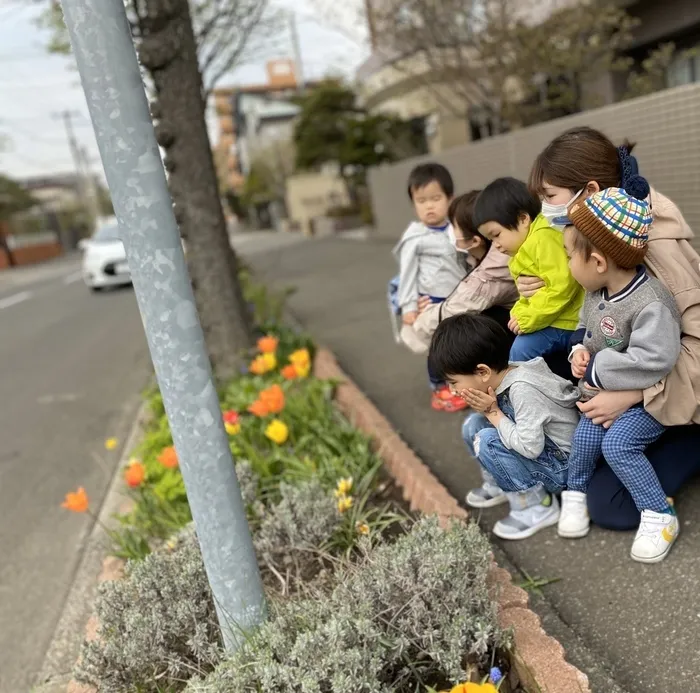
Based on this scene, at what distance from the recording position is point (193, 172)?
479 centimetres

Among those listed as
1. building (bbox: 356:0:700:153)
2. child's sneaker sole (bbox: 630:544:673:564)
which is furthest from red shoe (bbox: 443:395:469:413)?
building (bbox: 356:0:700:153)

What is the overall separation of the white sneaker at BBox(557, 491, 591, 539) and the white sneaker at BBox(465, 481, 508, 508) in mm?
379

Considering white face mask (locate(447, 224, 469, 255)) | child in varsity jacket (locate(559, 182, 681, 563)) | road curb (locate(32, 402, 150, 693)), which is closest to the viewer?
child in varsity jacket (locate(559, 182, 681, 563))

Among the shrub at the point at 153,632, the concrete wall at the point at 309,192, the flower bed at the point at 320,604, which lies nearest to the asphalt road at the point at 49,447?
the flower bed at the point at 320,604

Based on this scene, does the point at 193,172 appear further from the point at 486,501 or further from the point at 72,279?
the point at 72,279

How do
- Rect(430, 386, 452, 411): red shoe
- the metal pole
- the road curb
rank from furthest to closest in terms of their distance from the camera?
Rect(430, 386, 452, 411): red shoe → the road curb → the metal pole

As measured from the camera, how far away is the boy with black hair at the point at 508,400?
224 centimetres

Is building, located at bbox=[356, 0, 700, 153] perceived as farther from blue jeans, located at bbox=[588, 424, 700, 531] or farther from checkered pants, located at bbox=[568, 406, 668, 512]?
checkered pants, located at bbox=[568, 406, 668, 512]

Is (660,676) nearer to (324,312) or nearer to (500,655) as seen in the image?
(500,655)

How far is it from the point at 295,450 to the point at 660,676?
1921 millimetres

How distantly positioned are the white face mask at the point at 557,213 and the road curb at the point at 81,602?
2.10 m

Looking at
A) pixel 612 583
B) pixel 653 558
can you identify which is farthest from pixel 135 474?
pixel 653 558

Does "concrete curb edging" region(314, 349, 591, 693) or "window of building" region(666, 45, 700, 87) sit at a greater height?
"window of building" region(666, 45, 700, 87)

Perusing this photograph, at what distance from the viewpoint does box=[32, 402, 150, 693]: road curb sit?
249 centimetres
